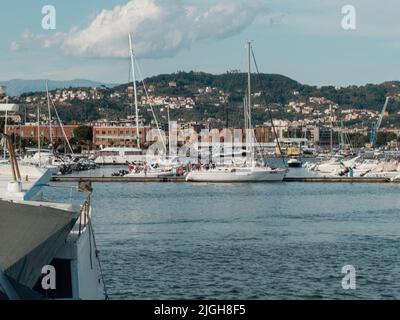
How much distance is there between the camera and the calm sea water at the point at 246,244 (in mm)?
24250

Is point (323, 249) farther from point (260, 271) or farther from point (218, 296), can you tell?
point (218, 296)

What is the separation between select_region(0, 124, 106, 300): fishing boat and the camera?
11.4 m

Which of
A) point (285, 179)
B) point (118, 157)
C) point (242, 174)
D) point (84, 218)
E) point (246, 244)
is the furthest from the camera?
point (118, 157)

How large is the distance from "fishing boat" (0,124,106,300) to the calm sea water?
817 centimetres

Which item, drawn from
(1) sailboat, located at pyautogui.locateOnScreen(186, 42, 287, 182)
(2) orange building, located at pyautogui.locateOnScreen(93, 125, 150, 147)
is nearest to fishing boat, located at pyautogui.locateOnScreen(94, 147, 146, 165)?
(1) sailboat, located at pyautogui.locateOnScreen(186, 42, 287, 182)

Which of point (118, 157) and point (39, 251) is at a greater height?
point (39, 251)

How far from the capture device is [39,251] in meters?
11.9

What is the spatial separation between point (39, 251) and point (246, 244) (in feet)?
74.9

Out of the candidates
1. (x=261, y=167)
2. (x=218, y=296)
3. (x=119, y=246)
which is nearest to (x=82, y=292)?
(x=218, y=296)

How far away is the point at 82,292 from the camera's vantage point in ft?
47.7

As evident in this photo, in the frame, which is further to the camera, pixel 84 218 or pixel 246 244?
pixel 246 244
